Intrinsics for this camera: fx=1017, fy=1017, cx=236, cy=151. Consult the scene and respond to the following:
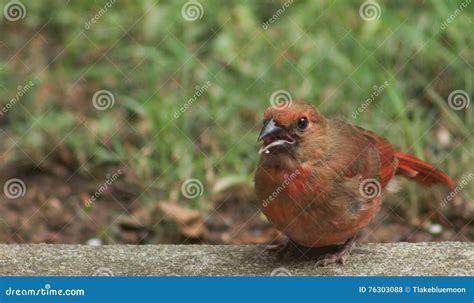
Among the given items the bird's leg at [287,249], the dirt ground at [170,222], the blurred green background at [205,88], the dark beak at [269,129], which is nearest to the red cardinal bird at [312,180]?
the dark beak at [269,129]

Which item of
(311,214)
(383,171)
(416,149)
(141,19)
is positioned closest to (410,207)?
(416,149)

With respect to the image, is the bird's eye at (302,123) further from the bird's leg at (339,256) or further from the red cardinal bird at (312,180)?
the bird's leg at (339,256)

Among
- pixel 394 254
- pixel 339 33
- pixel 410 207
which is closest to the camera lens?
pixel 394 254

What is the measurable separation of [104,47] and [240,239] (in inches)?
87.7

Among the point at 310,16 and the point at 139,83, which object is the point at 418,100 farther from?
the point at 139,83

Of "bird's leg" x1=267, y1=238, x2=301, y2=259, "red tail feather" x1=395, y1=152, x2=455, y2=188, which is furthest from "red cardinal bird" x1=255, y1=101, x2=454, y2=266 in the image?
"red tail feather" x1=395, y1=152, x2=455, y2=188

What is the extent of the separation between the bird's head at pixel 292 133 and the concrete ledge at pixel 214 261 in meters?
0.59

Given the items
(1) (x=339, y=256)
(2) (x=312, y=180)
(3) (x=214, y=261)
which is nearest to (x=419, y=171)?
(1) (x=339, y=256)

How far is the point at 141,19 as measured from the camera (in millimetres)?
7586

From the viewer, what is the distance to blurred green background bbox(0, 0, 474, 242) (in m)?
6.29

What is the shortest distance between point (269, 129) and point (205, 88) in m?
2.35

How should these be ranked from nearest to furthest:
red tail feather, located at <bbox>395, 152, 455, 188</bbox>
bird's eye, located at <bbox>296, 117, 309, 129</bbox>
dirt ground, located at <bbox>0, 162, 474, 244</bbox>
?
bird's eye, located at <bbox>296, 117, 309, 129</bbox>
red tail feather, located at <bbox>395, 152, 455, 188</bbox>
dirt ground, located at <bbox>0, 162, 474, 244</bbox>

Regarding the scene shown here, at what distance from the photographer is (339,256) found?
16.3ft

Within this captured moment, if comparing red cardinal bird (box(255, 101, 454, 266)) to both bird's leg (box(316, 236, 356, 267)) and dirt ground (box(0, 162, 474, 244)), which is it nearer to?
bird's leg (box(316, 236, 356, 267))
